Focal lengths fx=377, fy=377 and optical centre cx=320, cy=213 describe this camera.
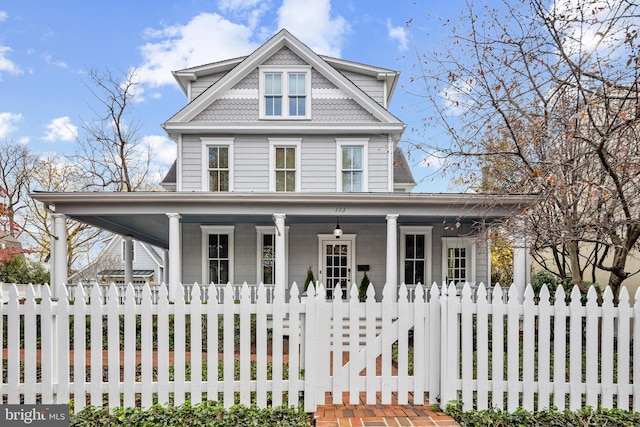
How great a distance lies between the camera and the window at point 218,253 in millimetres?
11672

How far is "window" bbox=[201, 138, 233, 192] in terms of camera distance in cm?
1148

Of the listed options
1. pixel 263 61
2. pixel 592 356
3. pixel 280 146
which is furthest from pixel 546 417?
pixel 263 61

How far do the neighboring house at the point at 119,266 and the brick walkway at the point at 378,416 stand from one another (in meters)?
18.2

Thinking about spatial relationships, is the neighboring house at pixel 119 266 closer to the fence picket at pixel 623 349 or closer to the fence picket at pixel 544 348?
the fence picket at pixel 544 348

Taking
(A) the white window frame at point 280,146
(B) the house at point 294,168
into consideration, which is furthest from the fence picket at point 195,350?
(A) the white window frame at point 280,146

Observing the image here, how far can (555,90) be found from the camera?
4.89 m

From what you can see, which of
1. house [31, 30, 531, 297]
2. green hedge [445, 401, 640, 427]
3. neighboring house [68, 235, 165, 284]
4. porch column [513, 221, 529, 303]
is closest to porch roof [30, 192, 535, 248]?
porch column [513, 221, 529, 303]

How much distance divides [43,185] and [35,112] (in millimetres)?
A: 5112

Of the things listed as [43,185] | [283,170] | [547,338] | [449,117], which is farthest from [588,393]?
[43,185]

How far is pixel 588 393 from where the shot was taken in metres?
Result: 3.75

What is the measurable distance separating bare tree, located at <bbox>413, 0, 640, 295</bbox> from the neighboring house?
59.0 feet

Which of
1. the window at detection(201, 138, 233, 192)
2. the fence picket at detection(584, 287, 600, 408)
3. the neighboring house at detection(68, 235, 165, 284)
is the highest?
the window at detection(201, 138, 233, 192)

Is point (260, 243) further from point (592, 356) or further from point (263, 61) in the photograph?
point (592, 356)

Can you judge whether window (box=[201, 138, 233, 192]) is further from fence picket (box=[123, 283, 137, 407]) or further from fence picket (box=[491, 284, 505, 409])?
fence picket (box=[491, 284, 505, 409])
